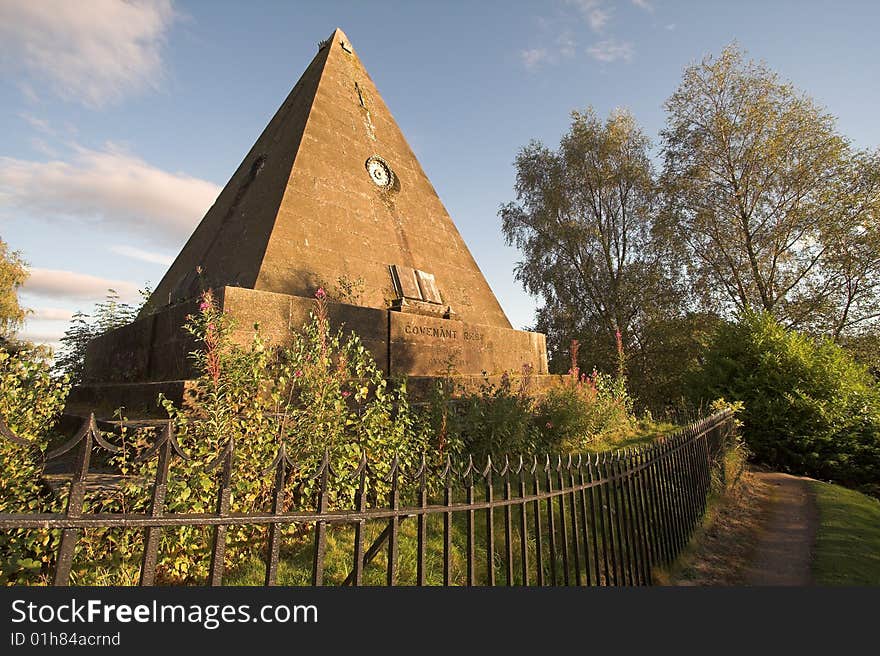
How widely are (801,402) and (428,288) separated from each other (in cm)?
813

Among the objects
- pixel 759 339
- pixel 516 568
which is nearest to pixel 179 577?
pixel 516 568

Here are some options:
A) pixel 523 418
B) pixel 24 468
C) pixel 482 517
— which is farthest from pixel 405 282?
pixel 24 468

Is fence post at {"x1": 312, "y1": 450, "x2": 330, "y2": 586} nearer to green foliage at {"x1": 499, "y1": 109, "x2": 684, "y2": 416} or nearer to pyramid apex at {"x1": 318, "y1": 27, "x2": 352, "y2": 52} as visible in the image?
pyramid apex at {"x1": 318, "y1": 27, "x2": 352, "y2": 52}

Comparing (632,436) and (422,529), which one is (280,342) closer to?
(422,529)

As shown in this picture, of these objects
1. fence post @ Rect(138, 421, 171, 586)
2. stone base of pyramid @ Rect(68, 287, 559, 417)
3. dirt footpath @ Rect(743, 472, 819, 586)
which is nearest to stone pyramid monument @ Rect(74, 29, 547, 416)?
stone base of pyramid @ Rect(68, 287, 559, 417)

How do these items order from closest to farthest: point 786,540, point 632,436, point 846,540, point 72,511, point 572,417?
point 72,511, point 846,540, point 786,540, point 572,417, point 632,436

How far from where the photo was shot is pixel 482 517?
440 cm

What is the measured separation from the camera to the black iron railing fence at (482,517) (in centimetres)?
141

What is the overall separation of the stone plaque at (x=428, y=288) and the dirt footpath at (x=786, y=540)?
5.68 m

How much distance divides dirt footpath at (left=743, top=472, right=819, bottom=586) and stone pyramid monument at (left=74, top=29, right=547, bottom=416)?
153 inches

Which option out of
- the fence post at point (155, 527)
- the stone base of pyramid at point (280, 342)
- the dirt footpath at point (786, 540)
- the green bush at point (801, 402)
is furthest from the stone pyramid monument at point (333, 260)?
the green bush at point (801, 402)

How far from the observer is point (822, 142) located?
15.0 meters

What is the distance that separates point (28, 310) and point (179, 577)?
2336 cm

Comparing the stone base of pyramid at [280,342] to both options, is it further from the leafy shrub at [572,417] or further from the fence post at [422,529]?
the fence post at [422,529]
